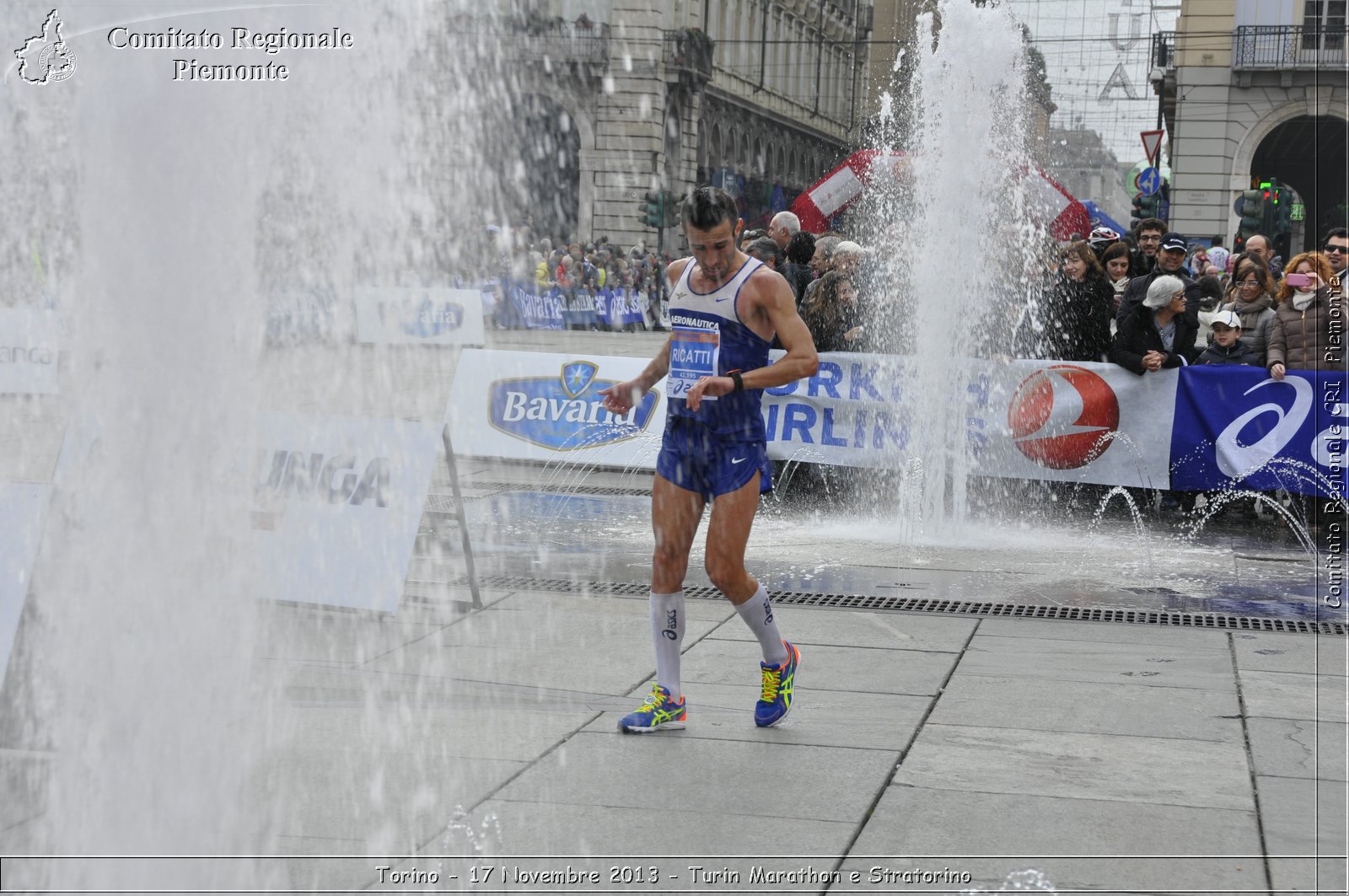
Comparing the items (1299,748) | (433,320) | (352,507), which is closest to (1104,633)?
(1299,748)

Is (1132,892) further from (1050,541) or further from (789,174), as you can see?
(789,174)

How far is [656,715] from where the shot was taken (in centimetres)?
517

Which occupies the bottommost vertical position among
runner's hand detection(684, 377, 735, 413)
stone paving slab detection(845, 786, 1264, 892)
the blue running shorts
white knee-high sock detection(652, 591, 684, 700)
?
stone paving slab detection(845, 786, 1264, 892)

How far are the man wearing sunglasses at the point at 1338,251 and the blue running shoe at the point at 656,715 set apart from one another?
6.94m

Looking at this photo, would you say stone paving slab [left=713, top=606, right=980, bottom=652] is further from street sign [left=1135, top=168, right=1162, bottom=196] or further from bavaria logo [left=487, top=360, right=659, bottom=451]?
street sign [left=1135, top=168, right=1162, bottom=196]

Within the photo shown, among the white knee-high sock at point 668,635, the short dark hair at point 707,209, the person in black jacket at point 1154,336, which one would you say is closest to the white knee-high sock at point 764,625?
the white knee-high sock at point 668,635

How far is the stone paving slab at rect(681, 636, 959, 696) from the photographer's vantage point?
19.4ft

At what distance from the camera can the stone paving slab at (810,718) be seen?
515 centimetres

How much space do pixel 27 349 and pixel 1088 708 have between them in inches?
408

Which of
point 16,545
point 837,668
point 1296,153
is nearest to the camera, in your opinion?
point 16,545

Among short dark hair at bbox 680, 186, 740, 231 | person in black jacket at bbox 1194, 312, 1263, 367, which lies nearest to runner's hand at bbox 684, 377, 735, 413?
short dark hair at bbox 680, 186, 740, 231

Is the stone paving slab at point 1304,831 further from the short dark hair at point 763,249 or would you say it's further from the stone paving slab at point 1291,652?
the short dark hair at point 763,249

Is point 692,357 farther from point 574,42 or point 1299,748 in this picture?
point 574,42

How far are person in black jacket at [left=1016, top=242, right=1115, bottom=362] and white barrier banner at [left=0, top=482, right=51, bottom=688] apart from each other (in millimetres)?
7649
